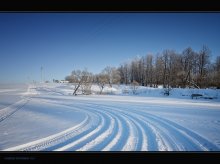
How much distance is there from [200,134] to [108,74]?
9.06ft

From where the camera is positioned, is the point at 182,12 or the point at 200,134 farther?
the point at 200,134

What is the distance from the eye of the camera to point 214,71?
337cm

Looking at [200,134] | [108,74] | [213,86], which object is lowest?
[200,134]

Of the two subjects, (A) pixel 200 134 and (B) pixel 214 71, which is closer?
(B) pixel 214 71

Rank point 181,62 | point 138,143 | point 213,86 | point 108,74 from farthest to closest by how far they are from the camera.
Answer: point 108,74
point 181,62
point 213,86
point 138,143

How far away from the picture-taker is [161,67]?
4.30 meters

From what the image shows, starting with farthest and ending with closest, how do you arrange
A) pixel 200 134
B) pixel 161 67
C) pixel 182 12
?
pixel 161 67 → pixel 200 134 → pixel 182 12

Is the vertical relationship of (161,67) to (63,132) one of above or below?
above

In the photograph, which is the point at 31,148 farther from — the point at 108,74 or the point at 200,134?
the point at 200,134

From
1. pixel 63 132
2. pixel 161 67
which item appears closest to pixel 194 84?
pixel 161 67

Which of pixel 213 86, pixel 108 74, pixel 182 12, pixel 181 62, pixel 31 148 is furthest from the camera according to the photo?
pixel 108 74
